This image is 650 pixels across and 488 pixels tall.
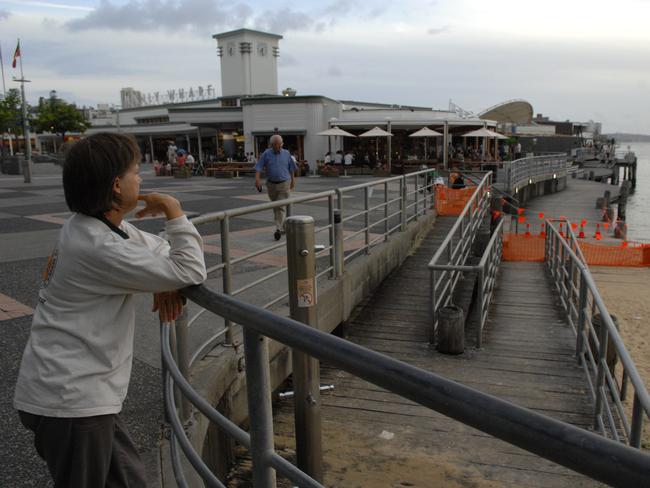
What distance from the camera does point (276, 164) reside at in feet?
32.3

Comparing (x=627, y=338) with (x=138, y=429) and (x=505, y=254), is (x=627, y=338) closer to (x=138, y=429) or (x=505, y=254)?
(x=505, y=254)

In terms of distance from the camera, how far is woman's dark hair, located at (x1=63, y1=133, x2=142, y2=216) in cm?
183

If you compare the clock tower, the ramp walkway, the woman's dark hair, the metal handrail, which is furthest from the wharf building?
the woman's dark hair

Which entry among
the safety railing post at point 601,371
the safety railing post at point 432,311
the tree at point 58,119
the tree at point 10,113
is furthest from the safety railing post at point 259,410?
the tree at point 58,119

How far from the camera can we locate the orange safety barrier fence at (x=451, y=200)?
16281 millimetres

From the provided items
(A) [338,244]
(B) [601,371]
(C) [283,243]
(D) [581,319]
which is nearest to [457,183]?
(D) [581,319]

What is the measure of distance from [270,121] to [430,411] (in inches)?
1198

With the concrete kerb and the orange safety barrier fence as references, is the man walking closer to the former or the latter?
the concrete kerb

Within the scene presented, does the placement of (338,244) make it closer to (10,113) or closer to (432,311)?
(432,311)

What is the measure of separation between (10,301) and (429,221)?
937 cm

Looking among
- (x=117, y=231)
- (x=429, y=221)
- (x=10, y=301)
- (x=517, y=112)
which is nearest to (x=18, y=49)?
(x=429, y=221)

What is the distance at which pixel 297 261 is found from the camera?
3949 millimetres

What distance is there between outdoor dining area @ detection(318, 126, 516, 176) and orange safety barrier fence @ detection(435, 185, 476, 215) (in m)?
10.1

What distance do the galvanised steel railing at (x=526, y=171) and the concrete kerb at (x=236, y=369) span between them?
18848 mm
